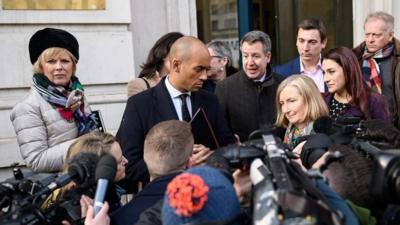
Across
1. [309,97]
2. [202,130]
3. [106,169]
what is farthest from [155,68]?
[106,169]

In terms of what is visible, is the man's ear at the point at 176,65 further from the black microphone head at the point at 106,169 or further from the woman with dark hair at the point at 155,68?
the black microphone head at the point at 106,169

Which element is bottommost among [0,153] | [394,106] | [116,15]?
[0,153]

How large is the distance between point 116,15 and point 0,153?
1.59 meters

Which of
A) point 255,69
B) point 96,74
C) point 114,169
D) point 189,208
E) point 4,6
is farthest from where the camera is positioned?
point 96,74

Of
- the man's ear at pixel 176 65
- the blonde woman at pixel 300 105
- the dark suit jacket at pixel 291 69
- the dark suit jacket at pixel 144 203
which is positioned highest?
the man's ear at pixel 176 65

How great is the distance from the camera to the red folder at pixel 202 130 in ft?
9.82

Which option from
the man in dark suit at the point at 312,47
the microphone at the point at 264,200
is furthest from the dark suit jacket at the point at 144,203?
the man in dark suit at the point at 312,47

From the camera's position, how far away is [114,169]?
5.63 ft

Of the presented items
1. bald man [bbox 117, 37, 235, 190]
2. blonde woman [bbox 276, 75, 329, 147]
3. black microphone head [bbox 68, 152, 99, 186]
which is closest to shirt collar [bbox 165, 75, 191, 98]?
bald man [bbox 117, 37, 235, 190]

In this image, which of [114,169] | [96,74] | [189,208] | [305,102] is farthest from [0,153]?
[189,208]

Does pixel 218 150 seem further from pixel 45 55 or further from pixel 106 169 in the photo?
pixel 45 55

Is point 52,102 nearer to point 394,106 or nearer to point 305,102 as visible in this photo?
point 305,102

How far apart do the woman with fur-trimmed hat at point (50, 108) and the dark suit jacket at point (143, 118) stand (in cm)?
36

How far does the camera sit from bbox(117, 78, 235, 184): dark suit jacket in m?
2.89
